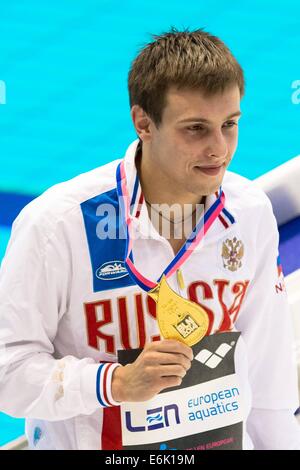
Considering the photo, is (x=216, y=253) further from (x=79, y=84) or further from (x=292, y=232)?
(x=79, y=84)

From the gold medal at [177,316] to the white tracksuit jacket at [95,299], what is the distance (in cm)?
24

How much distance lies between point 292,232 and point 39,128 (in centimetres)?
199

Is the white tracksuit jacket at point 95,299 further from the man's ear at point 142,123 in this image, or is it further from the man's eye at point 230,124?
the man's eye at point 230,124

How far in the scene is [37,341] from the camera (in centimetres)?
243

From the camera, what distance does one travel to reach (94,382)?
2.38m

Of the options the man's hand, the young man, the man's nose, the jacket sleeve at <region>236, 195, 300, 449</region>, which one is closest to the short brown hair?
the young man

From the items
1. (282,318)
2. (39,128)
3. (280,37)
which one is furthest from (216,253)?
(280,37)

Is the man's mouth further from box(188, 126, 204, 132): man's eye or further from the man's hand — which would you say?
the man's hand

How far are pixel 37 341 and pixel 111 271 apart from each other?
269mm

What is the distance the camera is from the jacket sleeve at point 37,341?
2381 mm

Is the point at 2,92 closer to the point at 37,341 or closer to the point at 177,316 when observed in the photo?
the point at 37,341

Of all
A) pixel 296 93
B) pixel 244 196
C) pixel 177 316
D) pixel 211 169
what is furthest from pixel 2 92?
pixel 177 316

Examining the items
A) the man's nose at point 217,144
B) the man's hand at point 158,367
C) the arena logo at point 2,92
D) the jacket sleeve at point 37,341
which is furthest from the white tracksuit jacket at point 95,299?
the arena logo at point 2,92

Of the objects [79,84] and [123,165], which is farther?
[79,84]
